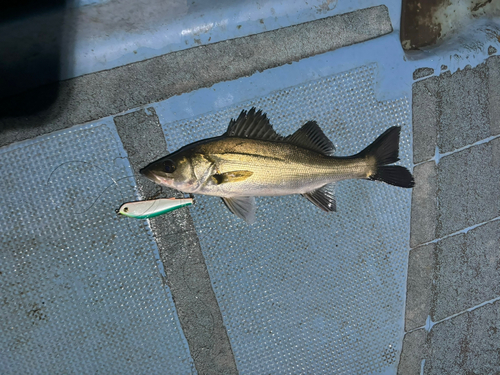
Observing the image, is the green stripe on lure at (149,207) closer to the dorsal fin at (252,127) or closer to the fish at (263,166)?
the fish at (263,166)

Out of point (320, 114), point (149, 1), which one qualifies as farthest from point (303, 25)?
point (149, 1)

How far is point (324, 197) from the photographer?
259cm

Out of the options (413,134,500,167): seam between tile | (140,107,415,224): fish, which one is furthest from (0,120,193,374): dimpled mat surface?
(413,134,500,167): seam between tile

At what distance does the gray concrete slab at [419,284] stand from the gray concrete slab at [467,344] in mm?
231

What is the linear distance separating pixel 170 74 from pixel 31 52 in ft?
3.52

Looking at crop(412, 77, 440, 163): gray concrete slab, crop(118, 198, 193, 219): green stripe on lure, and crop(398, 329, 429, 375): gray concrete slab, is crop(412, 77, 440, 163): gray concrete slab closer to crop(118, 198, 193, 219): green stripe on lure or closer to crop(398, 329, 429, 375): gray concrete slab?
crop(398, 329, 429, 375): gray concrete slab

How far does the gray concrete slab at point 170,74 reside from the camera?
255 cm

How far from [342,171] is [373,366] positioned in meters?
1.87

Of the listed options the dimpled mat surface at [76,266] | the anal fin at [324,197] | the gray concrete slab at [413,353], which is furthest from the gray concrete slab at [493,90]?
the dimpled mat surface at [76,266]

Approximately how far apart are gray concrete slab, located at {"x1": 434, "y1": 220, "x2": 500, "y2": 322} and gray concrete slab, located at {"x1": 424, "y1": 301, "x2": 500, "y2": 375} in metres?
0.12

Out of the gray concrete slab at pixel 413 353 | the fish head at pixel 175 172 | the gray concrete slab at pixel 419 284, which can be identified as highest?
the fish head at pixel 175 172

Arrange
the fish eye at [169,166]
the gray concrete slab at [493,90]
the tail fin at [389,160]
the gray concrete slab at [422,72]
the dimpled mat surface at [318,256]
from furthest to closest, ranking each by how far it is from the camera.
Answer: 1. the gray concrete slab at [493,90]
2. the gray concrete slab at [422,72]
3. the dimpled mat surface at [318,256]
4. the tail fin at [389,160]
5. the fish eye at [169,166]

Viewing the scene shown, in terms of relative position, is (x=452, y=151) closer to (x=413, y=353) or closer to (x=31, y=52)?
(x=413, y=353)

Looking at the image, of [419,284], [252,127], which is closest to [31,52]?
[252,127]
